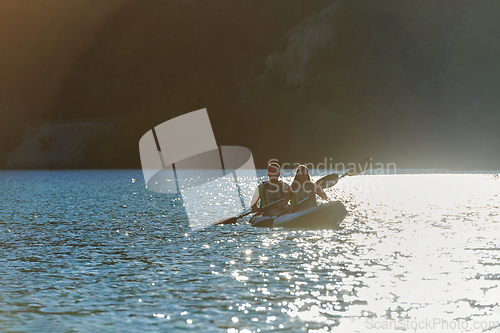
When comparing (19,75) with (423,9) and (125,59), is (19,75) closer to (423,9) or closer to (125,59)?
(125,59)

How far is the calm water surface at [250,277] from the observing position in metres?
9.48

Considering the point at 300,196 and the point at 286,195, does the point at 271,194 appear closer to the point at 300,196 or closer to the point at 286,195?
the point at 286,195

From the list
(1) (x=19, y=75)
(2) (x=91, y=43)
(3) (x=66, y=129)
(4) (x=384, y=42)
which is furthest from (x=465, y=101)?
(1) (x=19, y=75)

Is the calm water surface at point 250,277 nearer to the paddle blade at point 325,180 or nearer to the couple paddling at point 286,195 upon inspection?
the couple paddling at point 286,195

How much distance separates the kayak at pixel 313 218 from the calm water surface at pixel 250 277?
369 millimetres

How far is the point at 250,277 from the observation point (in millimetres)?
12883

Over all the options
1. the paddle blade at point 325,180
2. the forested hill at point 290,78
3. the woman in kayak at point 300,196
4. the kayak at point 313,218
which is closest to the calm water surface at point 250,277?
the kayak at point 313,218

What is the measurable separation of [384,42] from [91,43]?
66.7m

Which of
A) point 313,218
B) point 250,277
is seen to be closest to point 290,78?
point 313,218

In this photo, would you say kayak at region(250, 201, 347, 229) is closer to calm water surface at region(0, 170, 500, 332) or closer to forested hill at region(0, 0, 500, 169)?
calm water surface at region(0, 170, 500, 332)

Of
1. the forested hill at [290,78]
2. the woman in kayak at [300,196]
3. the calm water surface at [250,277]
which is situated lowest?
the calm water surface at [250,277]

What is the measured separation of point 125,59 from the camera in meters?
133

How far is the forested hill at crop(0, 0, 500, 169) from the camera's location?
8881 cm

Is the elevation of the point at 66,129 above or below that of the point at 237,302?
above
